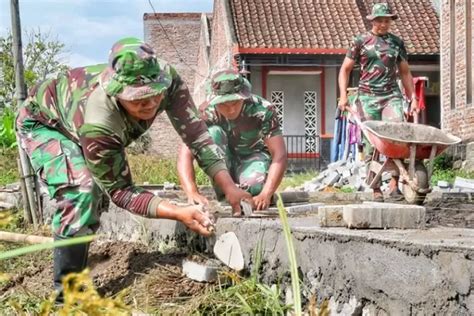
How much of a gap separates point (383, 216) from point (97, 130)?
1195 mm

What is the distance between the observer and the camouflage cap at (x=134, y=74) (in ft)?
10.0

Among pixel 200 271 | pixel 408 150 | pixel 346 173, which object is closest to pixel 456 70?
pixel 346 173

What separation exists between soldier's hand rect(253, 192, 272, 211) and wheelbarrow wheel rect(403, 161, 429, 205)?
68.3 inches

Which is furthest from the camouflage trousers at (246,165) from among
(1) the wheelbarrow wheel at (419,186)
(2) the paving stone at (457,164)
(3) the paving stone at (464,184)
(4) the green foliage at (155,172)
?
(2) the paving stone at (457,164)

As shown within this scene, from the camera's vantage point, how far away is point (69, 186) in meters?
3.55

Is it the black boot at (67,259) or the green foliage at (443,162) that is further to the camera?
the green foliage at (443,162)

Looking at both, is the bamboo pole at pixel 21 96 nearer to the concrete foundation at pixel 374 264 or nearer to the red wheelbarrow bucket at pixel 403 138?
the red wheelbarrow bucket at pixel 403 138

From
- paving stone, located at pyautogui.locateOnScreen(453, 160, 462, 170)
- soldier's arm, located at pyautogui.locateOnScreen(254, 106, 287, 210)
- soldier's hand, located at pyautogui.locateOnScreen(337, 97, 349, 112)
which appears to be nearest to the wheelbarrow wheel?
soldier's hand, located at pyautogui.locateOnScreen(337, 97, 349, 112)

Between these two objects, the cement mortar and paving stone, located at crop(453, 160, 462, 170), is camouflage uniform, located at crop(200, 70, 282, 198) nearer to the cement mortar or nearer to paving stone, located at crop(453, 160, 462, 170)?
the cement mortar

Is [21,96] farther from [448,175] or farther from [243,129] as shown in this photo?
[448,175]

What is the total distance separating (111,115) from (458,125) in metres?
10.5

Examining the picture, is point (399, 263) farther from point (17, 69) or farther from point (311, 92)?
point (311, 92)

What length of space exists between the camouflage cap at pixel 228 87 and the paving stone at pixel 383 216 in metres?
1.75

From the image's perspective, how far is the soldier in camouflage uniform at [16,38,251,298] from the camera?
313 cm
